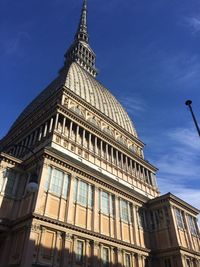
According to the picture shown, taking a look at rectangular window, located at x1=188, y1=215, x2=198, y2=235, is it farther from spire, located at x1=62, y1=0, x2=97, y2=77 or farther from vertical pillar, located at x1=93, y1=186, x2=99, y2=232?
spire, located at x1=62, y1=0, x2=97, y2=77

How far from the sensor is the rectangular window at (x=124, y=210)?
34312 millimetres

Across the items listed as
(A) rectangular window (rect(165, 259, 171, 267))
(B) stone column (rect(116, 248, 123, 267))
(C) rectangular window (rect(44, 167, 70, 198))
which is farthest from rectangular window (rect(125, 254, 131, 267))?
(C) rectangular window (rect(44, 167, 70, 198))

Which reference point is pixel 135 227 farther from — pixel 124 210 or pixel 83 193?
pixel 83 193

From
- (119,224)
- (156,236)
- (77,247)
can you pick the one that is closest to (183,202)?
(156,236)

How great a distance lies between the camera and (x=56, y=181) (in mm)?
28281

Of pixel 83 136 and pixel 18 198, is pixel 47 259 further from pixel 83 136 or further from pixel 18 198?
pixel 83 136

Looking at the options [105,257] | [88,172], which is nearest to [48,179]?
[88,172]

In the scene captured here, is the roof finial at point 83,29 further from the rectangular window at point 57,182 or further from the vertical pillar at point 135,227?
the rectangular window at point 57,182

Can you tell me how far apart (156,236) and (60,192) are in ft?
57.6

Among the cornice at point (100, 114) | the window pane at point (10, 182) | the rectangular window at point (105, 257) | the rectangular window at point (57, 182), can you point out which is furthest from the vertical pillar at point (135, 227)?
the cornice at point (100, 114)

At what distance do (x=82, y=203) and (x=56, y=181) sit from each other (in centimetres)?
423

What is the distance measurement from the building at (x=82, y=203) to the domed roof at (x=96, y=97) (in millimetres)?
499

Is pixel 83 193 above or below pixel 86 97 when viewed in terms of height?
below

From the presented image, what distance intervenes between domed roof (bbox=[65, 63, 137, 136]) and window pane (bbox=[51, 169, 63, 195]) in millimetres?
22136
